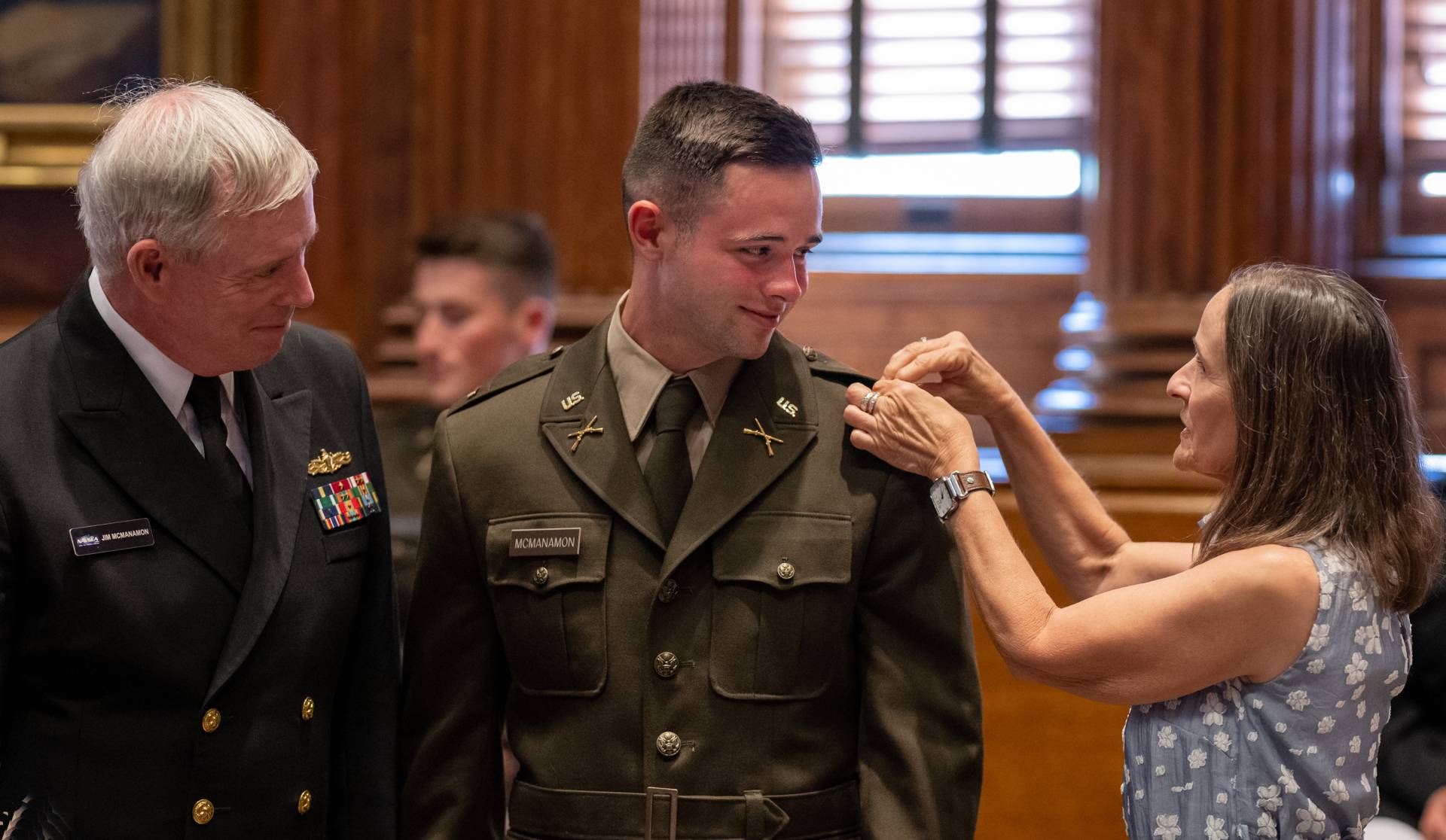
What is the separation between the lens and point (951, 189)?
4.50m

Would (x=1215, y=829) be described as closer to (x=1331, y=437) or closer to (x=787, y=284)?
(x=1331, y=437)

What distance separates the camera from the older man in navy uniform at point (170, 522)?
178 cm

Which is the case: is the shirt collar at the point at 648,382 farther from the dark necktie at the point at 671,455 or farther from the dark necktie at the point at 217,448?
the dark necktie at the point at 217,448

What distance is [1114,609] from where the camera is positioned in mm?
1971

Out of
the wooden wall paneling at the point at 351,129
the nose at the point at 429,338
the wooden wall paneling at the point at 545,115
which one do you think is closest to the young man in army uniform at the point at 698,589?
the nose at the point at 429,338

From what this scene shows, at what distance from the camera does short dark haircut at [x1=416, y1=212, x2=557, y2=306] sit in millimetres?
3531

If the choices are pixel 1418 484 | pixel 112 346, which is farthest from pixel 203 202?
pixel 1418 484

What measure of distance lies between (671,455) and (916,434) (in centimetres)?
35

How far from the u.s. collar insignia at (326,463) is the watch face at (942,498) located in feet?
2.77

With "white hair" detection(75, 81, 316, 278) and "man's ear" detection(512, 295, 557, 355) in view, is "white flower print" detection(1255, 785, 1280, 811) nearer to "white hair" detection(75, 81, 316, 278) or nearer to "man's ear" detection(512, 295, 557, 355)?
"white hair" detection(75, 81, 316, 278)

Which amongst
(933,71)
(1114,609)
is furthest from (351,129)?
(1114,609)

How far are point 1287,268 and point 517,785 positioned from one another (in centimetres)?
131

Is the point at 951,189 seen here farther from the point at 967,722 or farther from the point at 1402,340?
the point at 967,722

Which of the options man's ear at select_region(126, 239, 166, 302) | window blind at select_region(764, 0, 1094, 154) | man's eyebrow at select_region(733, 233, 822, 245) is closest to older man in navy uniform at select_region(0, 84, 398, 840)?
man's ear at select_region(126, 239, 166, 302)
